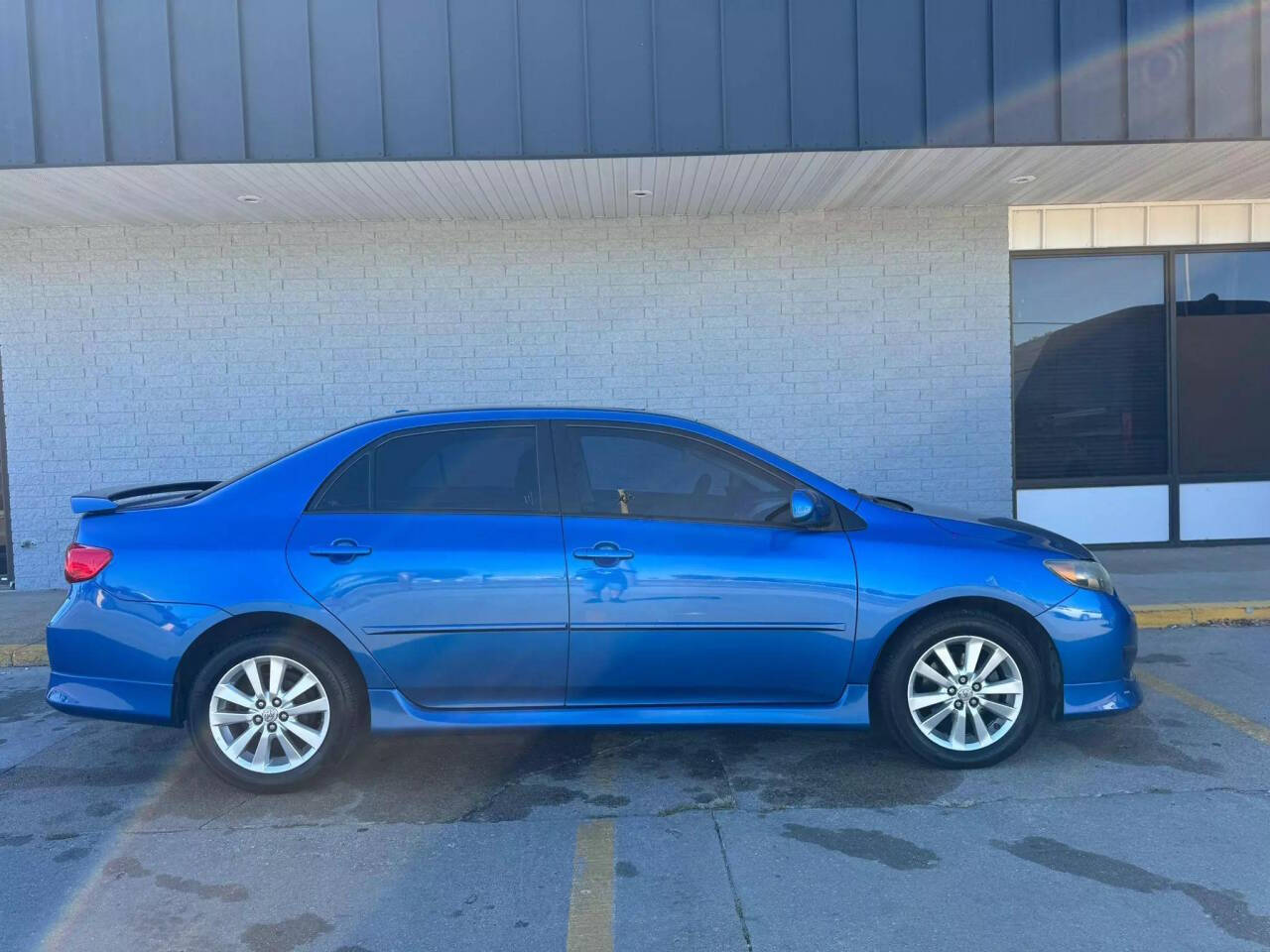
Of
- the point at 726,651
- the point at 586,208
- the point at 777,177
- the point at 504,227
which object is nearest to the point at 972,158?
the point at 777,177

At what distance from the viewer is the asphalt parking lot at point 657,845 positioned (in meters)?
3.54

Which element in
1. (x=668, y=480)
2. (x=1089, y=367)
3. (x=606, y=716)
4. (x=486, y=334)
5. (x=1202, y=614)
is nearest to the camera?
(x=606, y=716)

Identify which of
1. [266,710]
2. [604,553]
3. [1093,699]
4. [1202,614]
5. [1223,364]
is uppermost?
[1223,364]

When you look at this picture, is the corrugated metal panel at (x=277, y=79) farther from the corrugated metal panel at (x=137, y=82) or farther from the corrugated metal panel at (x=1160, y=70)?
the corrugated metal panel at (x=1160, y=70)

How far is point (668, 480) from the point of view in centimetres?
489

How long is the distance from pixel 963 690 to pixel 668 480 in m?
1.61

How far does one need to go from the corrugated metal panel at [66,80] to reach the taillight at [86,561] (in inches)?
141

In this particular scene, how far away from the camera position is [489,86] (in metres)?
7.24

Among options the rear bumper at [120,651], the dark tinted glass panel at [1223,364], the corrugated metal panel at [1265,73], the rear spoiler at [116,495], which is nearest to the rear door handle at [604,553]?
the rear bumper at [120,651]

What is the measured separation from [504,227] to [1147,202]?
5.84 metres

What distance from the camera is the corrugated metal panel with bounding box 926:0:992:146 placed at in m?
7.31

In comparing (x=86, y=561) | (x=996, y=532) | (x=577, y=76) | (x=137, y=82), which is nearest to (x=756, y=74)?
(x=577, y=76)

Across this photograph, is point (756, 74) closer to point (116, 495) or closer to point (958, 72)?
point (958, 72)

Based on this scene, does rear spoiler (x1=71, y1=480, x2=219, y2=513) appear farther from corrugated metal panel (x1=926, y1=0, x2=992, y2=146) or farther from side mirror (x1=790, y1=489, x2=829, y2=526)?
corrugated metal panel (x1=926, y1=0, x2=992, y2=146)
